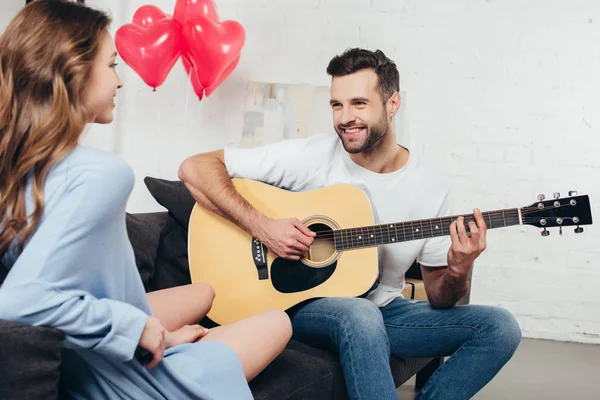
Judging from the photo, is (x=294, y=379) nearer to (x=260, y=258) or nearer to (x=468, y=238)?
(x=260, y=258)

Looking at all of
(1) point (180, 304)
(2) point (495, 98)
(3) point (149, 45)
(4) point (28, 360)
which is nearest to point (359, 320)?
(1) point (180, 304)

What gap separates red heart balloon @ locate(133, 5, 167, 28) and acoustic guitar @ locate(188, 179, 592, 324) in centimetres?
145

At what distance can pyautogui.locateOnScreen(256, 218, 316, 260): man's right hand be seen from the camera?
2.18 m

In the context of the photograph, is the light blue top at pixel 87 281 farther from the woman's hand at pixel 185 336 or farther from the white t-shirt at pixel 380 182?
the white t-shirt at pixel 380 182

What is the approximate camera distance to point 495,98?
382 cm

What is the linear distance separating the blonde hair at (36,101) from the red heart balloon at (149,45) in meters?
1.95

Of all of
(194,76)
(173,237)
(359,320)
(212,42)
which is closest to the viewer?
(359,320)

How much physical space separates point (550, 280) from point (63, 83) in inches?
127

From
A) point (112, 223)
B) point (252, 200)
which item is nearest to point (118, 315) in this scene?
point (112, 223)

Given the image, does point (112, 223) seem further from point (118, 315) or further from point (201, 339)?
point (201, 339)

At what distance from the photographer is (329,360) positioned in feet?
6.60

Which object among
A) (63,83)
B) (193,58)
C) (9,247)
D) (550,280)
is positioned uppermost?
(193,58)

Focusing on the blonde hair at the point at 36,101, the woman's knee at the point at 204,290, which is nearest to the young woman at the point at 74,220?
the blonde hair at the point at 36,101

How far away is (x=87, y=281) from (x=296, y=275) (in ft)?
3.39
